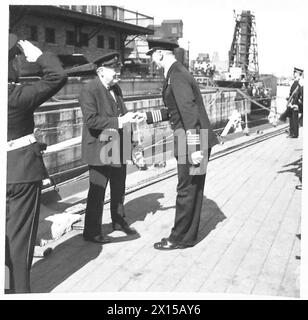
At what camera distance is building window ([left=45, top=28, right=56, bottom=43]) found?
811 inches

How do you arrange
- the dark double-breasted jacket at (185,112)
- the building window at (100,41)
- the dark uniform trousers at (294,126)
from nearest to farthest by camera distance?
the dark double-breasted jacket at (185,112) → the dark uniform trousers at (294,126) → the building window at (100,41)

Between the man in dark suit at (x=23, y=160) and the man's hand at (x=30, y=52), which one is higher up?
the man's hand at (x=30, y=52)

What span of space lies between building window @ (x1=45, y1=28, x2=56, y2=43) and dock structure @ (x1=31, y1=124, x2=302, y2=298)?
639 inches

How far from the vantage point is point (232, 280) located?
334 centimetres

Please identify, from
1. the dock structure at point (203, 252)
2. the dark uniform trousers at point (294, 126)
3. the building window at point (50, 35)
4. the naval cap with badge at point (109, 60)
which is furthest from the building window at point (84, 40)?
the naval cap with badge at point (109, 60)

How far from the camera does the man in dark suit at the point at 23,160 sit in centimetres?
273

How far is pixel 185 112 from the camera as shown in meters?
3.72

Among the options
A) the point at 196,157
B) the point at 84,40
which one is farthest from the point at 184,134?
the point at 84,40

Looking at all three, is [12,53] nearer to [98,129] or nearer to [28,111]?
[28,111]

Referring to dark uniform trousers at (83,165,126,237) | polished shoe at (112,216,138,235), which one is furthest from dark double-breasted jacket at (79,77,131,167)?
polished shoe at (112,216,138,235)

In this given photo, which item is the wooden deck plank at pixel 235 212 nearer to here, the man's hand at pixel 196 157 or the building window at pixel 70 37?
the man's hand at pixel 196 157

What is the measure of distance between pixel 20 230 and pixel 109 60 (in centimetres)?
180

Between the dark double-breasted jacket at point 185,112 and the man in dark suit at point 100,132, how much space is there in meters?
0.38
